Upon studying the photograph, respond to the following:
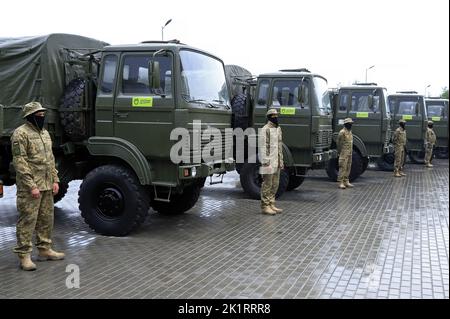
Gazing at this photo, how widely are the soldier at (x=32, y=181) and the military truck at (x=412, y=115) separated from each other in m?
14.0

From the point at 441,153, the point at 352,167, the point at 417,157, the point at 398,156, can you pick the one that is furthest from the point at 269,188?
the point at 441,153

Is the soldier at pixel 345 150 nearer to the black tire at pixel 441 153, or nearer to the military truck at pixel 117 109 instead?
the military truck at pixel 117 109

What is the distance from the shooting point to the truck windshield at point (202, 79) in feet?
22.9

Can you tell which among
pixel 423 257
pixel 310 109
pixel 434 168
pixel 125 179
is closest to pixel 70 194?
pixel 125 179

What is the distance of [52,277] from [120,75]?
301 centimetres

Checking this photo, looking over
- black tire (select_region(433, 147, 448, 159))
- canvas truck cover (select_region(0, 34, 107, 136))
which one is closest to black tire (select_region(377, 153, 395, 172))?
black tire (select_region(433, 147, 448, 159))

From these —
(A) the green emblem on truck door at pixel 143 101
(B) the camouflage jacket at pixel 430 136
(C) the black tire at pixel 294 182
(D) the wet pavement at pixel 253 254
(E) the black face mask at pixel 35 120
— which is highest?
(A) the green emblem on truck door at pixel 143 101

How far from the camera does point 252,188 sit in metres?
10.5

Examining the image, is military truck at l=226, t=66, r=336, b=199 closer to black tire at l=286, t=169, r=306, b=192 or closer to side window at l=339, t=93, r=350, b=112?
black tire at l=286, t=169, r=306, b=192

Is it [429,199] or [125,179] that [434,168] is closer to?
[429,199]

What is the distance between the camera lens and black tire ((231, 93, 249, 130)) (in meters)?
10.8

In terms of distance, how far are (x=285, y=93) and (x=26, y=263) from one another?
258 inches

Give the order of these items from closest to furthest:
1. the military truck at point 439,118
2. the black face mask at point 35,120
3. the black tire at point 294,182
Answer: the black face mask at point 35,120 → the black tire at point 294,182 → the military truck at point 439,118

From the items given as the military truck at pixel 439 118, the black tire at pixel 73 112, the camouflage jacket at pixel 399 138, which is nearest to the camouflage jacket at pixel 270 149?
the black tire at pixel 73 112
